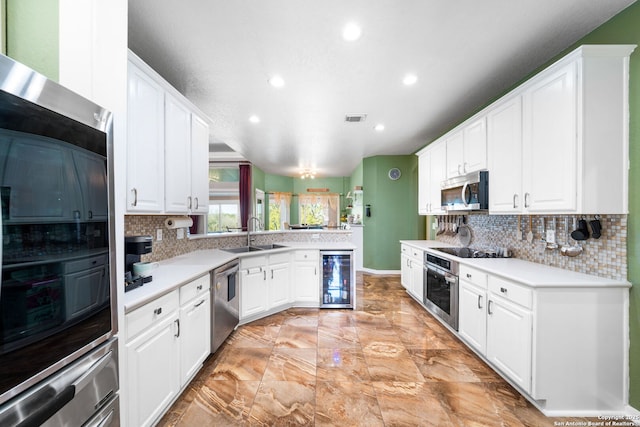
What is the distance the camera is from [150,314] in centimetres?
151

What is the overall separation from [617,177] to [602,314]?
94cm

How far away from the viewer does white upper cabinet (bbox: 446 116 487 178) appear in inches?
108

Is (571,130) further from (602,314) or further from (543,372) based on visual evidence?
(543,372)

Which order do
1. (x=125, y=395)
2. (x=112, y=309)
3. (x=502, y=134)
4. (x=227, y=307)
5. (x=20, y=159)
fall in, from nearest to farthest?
(x=20, y=159)
(x=112, y=309)
(x=125, y=395)
(x=502, y=134)
(x=227, y=307)

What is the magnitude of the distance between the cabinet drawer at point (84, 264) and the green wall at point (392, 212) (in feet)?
17.5

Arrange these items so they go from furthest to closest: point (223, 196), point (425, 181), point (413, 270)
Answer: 1. point (223, 196)
2. point (425, 181)
3. point (413, 270)

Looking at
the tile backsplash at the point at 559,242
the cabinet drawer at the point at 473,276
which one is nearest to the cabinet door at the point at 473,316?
the cabinet drawer at the point at 473,276

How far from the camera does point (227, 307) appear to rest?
2.69 meters

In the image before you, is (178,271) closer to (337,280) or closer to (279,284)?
(279,284)

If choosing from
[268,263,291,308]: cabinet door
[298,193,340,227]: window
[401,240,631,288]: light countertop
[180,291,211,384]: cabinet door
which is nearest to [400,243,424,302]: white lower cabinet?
[401,240,631,288]: light countertop

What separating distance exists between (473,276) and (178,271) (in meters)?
2.68

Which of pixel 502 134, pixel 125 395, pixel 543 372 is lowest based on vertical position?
pixel 543 372

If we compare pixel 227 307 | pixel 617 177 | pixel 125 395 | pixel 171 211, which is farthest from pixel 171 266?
pixel 617 177

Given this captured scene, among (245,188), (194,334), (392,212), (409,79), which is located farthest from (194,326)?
(245,188)
